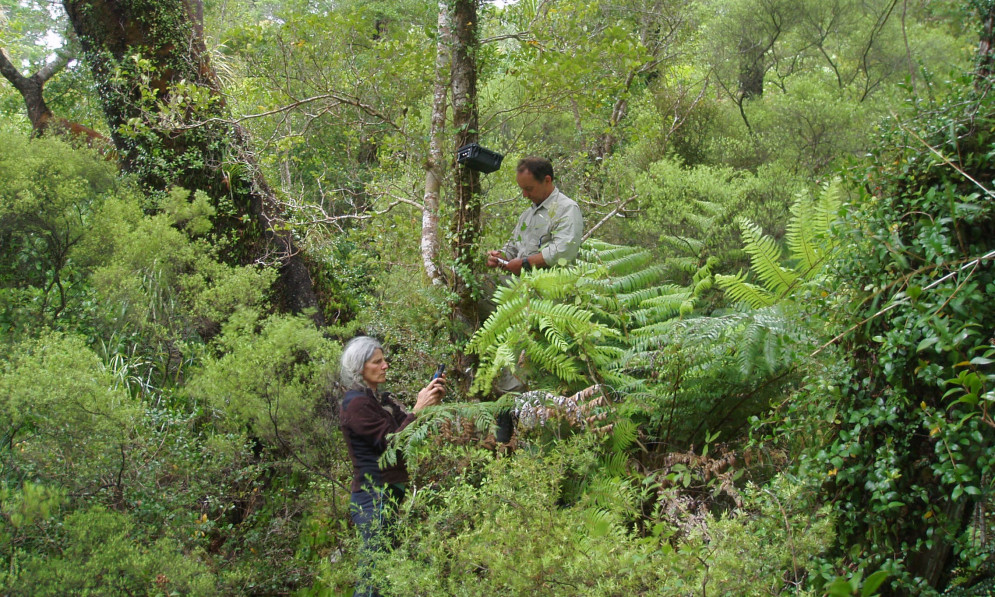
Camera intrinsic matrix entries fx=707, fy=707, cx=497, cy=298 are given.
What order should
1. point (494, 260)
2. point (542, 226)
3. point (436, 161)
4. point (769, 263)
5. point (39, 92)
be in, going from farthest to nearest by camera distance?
1. point (39, 92)
2. point (436, 161)
3. point (494, 260)
4. point (542, 226)
5. point (769, 263)

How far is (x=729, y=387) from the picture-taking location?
3941 millimetres

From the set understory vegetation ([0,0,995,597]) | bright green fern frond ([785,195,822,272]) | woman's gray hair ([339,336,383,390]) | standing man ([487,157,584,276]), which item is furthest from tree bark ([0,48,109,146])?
bright green fern frond ([785,195,822,272])

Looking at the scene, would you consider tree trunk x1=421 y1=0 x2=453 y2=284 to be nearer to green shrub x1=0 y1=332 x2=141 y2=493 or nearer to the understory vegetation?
the understory vegetation

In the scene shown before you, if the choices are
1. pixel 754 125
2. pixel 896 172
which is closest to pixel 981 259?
pixel 896 172

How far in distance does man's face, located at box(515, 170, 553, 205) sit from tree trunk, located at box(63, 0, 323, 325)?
2.82 metres

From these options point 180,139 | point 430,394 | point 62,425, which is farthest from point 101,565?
point 180,139

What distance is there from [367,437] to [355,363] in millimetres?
401

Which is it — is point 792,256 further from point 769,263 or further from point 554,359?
point 554,359

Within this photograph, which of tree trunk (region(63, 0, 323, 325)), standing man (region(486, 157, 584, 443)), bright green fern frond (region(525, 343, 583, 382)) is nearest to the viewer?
bright green fern frond (region(525, 343, 583, 382))

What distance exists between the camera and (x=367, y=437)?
3.76 metres

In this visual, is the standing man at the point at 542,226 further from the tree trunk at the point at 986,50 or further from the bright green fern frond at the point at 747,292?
the tree trunk at the point at 986,50

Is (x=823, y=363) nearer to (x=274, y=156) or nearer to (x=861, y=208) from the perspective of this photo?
(x=861, y=208)

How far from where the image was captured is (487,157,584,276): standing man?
5.00 metres

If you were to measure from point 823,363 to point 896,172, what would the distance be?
809mm
